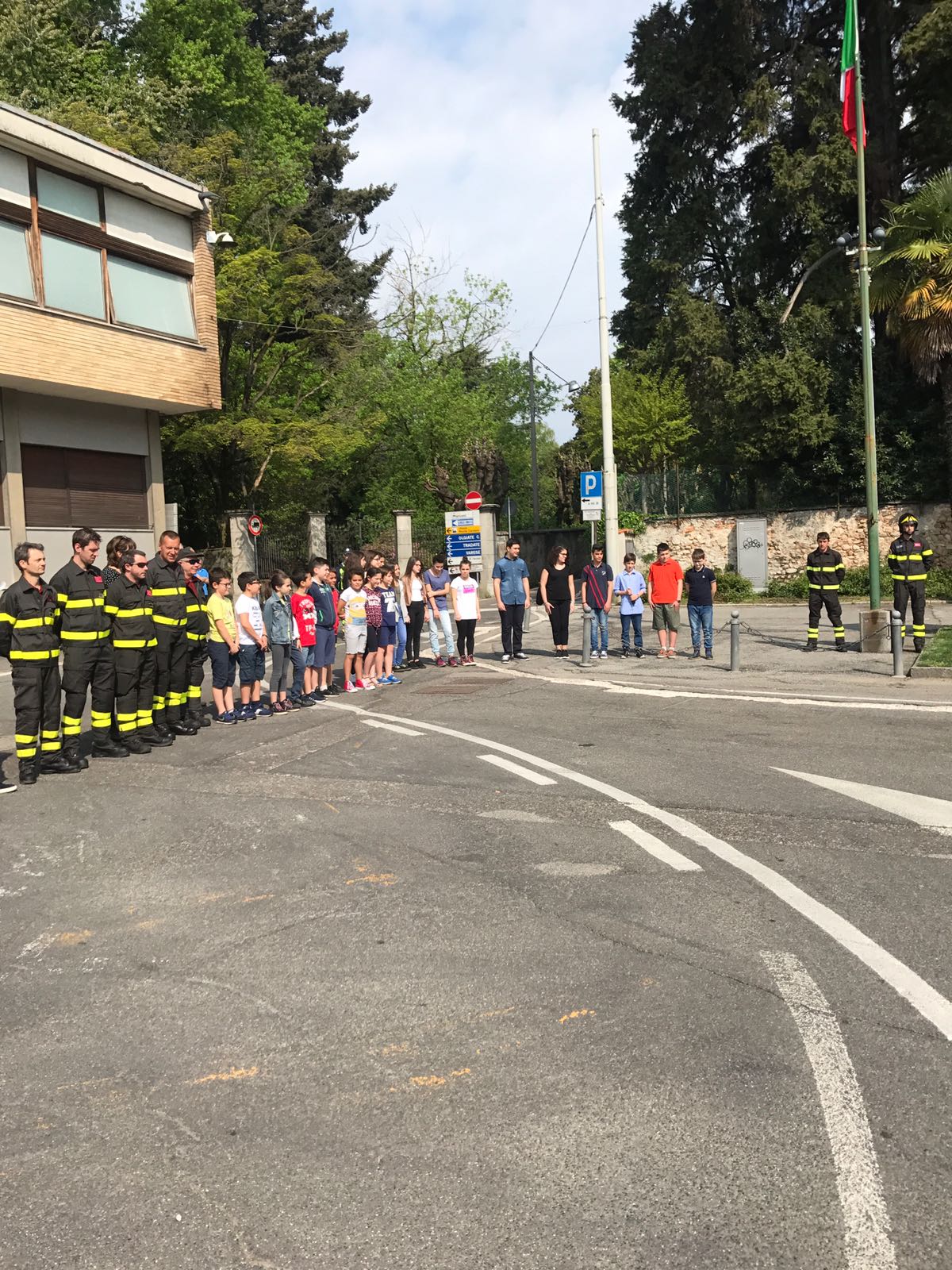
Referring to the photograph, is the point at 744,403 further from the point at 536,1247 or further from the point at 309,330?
the point at 536,1247

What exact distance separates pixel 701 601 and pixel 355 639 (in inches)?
218

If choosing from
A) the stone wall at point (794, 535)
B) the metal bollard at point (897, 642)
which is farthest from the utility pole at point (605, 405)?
the stone wall at point (794, 535)

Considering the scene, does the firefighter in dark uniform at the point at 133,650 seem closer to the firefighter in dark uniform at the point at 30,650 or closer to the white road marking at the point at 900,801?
the firefighter in dark uniform at the point at 30,650

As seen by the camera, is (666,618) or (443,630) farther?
(443,630)

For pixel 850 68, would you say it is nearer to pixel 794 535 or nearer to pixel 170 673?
pixel 170 673

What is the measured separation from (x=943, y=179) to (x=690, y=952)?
963 inches

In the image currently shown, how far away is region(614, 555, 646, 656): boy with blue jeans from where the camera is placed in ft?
54.9

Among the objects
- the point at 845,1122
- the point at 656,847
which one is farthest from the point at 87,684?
the point at 845,1122

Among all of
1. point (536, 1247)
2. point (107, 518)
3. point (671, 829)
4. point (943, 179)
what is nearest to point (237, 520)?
point (107, 518)

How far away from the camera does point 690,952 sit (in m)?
4.65

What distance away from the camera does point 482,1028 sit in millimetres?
3980

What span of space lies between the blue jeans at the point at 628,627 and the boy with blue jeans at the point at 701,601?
92 cm

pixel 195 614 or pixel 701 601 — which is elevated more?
pixel 195 614

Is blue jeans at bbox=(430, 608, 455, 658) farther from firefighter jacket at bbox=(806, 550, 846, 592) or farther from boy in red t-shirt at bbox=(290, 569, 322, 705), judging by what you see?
firefighter jacket at bbox=(806, 550, 846, 592)
